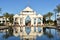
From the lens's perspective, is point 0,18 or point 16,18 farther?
point 0,18

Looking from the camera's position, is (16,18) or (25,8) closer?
(16,18)

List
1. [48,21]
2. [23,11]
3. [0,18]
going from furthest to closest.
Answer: [0,18] → [23,11] → [48,21]

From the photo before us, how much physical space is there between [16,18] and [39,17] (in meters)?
10.4

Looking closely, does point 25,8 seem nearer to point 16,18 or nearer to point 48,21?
point 16,18

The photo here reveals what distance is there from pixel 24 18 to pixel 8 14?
24.0 feet

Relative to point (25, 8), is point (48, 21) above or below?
below

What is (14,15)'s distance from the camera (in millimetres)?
88062

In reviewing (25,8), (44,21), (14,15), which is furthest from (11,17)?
(44,21)

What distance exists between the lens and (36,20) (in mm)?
88438

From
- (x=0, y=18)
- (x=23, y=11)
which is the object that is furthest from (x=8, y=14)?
(x=0, y=18)

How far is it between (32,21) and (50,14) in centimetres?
847

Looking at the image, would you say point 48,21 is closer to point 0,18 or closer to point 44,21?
point 44,21

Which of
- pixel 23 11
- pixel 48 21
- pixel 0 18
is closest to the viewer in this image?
pixel 48 21

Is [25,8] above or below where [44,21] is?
above
